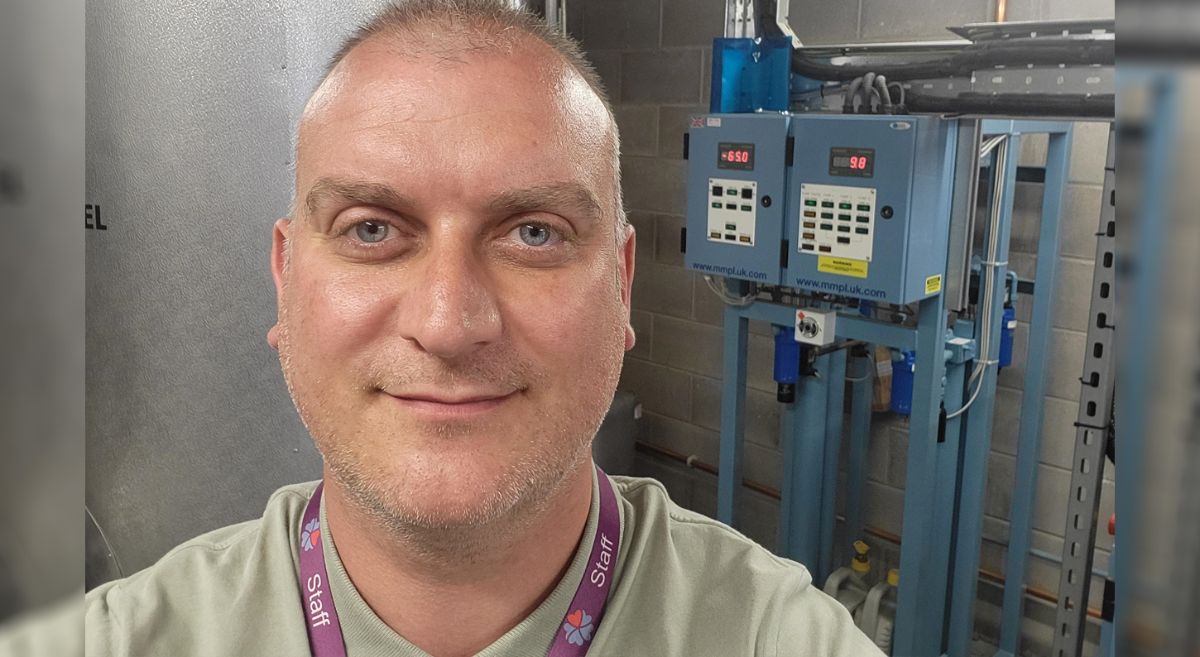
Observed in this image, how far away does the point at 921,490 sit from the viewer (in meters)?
2.29

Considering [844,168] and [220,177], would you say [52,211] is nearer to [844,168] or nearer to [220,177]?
[220,177]

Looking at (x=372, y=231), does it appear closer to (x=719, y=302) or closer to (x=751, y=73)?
(x=751, y=73)

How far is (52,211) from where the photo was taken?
10 cm

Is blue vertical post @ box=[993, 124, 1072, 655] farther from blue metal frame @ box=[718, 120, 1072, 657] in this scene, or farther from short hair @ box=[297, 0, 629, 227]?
short hair @ box=[297, 0, 629, 227]

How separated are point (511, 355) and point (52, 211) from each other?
2.74 feet

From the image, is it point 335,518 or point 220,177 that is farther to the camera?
point 220,177

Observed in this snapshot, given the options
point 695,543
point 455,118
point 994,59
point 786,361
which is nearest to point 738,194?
point 786,361

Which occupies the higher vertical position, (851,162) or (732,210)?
(851,162)

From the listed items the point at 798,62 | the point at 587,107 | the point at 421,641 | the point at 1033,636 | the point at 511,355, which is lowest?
the point at 1033,636

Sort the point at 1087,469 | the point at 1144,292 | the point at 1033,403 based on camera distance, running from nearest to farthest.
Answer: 1. the point at 1144,292
2. the point at 1087,469
3. the point at 1033,403

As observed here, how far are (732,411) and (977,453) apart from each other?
2.17 ft

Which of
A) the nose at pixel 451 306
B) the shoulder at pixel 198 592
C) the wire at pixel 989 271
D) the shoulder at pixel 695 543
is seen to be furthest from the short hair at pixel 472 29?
the wire at pixel 989 271

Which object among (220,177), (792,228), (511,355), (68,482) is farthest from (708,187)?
(68,482)

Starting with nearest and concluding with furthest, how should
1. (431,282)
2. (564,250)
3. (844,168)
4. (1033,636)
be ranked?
(431,282), (564,250), (844,168), (1033,636)
